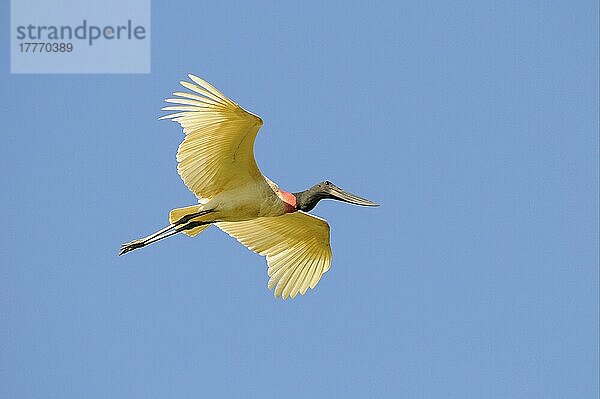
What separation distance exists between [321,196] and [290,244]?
3.13ft

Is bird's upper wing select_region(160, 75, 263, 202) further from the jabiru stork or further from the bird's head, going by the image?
the bird's head

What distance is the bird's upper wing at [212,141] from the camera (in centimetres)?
1450

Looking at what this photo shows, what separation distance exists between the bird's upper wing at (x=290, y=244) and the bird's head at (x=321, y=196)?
0.54 metres

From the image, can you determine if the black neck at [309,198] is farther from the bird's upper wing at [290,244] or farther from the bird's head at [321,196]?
the bird's upper wing at [290,244]

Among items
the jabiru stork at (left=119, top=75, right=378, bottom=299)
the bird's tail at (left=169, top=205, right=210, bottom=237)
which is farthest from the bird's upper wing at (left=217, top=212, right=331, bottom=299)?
the bird's tail at (left=169, top=205, right=210, bottom=237)

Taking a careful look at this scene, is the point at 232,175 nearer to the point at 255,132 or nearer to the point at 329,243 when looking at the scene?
the point at 255,132

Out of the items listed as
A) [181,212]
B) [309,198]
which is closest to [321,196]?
[309,198]

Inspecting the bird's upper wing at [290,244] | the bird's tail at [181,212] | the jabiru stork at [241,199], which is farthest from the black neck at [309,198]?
the bird's tail at [181,212]

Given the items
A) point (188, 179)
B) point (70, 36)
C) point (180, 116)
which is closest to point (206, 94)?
point (180, 116)

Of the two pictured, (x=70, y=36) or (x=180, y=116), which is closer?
(x=180, y=116)

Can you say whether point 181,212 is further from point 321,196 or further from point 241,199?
point 321,196

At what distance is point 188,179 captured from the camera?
15.5 metres

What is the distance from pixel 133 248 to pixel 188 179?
106 centimetres

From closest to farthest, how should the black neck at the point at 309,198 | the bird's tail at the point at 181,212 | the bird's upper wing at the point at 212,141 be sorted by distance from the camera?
the bird's upper wing at the point at 212,141 < the bird's tail at the point at 181,212 < the black neck at the point at 309,198
